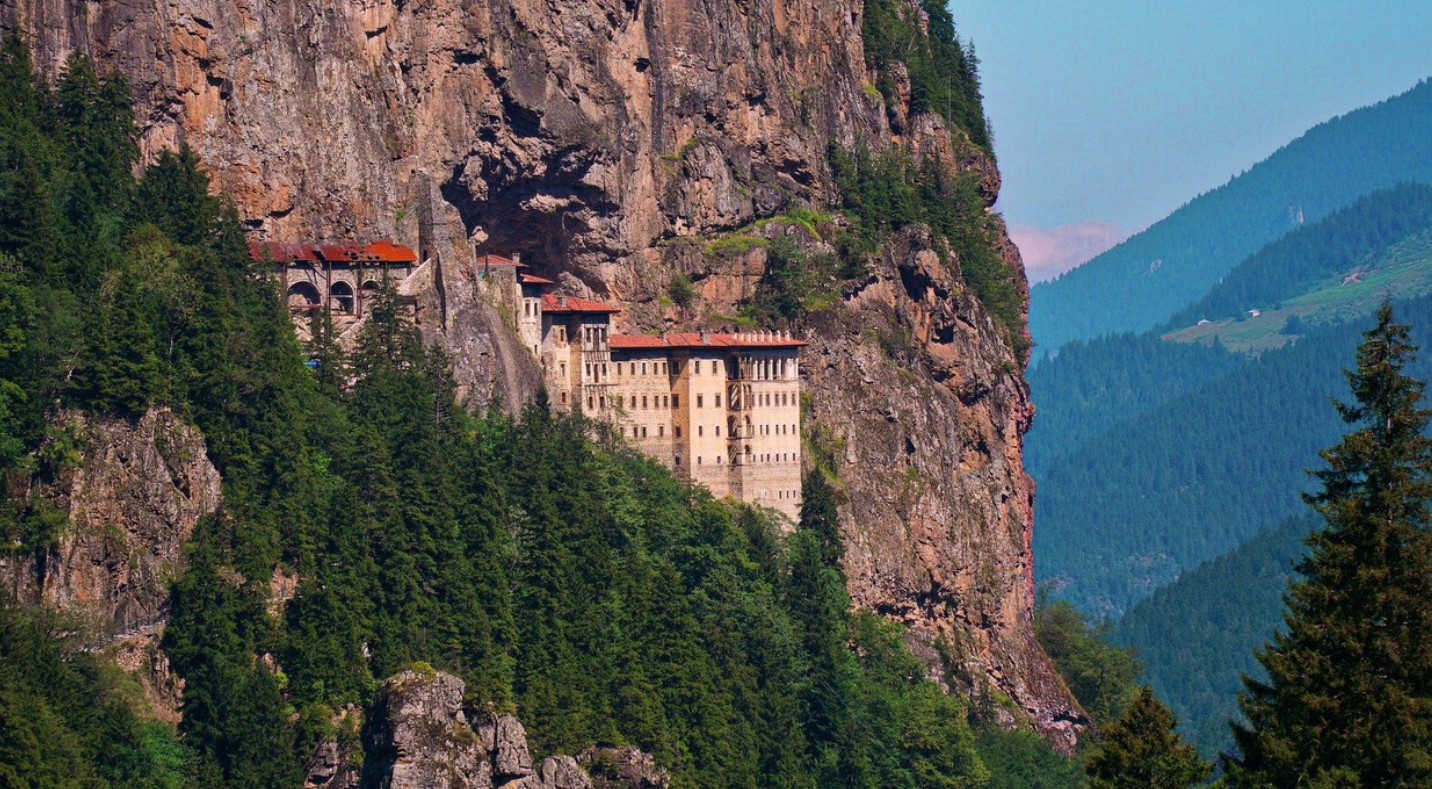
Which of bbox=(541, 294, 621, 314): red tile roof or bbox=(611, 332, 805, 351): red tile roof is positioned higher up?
bbox=(541, 294, 621, 314): red tile roof

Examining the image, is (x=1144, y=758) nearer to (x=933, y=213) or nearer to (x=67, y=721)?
(x=67, y=721)

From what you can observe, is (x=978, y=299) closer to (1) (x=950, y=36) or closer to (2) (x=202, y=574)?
(1) (x=950, y=36)

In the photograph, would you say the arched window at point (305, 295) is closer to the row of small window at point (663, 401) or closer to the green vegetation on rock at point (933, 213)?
the row of small window at point (663, 401)

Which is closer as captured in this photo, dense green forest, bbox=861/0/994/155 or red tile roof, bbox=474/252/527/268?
red tile roof, bbox=474/252/527/268

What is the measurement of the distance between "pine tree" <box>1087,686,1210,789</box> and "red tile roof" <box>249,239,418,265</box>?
1932 inches

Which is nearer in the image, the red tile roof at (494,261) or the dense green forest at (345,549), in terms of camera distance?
the dense green forest at (345,549)

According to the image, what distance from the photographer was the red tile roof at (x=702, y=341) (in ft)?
368

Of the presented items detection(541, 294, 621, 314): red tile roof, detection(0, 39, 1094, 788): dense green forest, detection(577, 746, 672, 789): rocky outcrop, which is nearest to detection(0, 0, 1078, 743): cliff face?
detection(541, 294, 621, 314): red tile roof

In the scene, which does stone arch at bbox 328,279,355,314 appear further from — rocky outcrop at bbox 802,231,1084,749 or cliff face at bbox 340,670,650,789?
rocky outcrop at bbox 802,231,1084,749

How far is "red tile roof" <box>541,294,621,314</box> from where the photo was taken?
110 meters

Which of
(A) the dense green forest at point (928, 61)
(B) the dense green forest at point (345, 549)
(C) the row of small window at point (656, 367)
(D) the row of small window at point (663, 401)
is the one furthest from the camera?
(A) the dense green forest at point (928, 61)

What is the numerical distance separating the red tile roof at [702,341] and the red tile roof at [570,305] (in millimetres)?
1417

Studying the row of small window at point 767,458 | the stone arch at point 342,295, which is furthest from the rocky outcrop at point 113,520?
the row of small window at point 767,458

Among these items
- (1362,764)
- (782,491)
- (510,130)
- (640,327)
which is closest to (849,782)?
(782,491)
